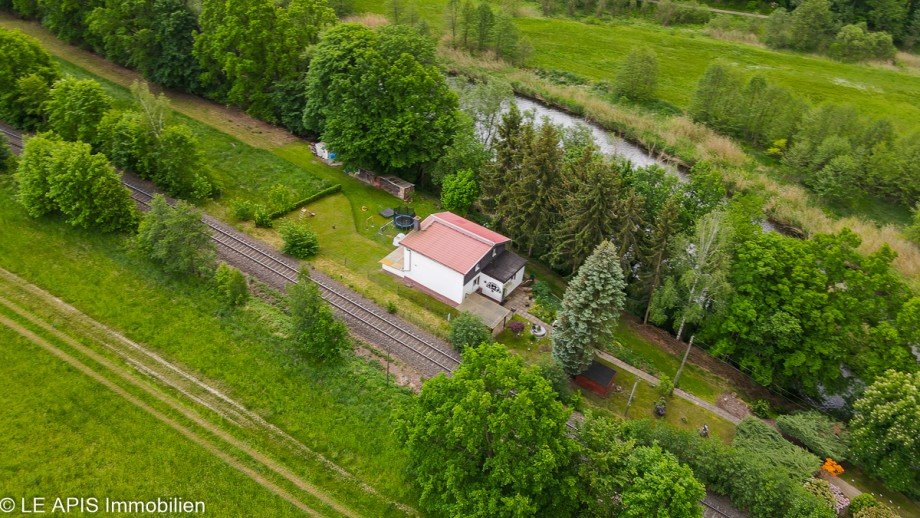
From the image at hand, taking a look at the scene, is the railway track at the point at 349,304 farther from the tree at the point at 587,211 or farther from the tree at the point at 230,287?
the tree at the point at 587,211

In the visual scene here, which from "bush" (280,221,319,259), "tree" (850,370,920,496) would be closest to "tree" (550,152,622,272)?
"bush" (280,221,319,259)

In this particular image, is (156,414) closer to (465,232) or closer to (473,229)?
(465,232)

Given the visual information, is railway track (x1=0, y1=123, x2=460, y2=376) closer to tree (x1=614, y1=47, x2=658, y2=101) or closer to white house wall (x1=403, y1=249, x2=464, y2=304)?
white house wall (x1=403, y1=249, x2=464, y2=304)

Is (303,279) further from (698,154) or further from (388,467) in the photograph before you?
(698,154)

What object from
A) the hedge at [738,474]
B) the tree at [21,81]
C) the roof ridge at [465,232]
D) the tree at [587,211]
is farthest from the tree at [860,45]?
the tree at [21,81]

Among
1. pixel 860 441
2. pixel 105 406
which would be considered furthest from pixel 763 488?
pixel 105 406
